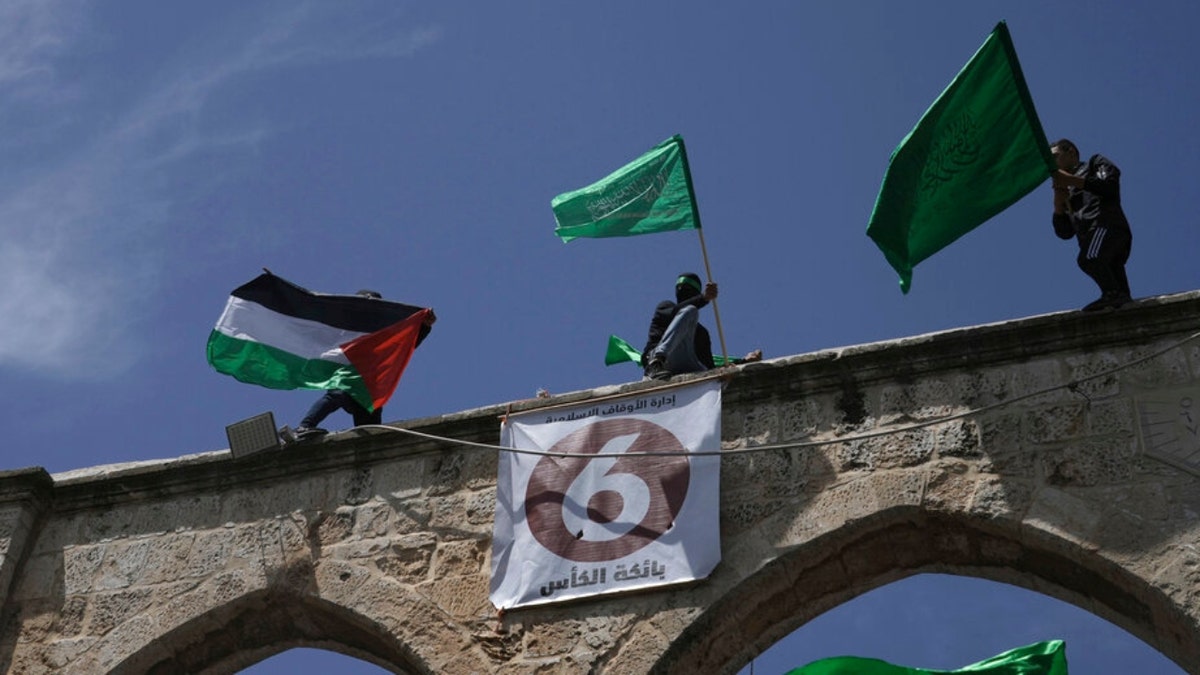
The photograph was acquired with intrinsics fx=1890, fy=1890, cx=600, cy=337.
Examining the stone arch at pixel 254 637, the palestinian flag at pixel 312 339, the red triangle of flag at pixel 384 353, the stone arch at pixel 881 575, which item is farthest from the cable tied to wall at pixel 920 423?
the palestinian flag at pixel 312 339

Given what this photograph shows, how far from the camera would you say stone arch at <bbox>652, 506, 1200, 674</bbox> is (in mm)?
8391

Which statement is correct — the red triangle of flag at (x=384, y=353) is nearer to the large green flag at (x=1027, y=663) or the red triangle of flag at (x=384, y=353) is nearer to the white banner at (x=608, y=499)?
the white banner at (x=608, y=499)


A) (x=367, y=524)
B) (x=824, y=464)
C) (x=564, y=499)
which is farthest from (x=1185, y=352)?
(x=367, y=524)

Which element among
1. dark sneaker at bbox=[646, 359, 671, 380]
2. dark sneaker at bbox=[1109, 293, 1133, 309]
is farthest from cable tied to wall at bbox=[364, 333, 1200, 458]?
dark sneaker at bbox=[1109, 293, 1133, 309]

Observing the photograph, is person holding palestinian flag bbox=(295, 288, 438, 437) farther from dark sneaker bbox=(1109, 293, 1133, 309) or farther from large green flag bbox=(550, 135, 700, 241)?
dark sneaker bbox=(1109, 293, 1133, 309)

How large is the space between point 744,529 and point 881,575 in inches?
27.0

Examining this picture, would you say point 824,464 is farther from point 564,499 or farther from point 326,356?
point 326,356

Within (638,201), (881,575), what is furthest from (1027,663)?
(638,201)

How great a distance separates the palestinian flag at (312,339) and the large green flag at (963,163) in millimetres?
2874

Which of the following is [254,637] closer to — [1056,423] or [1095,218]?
[1056,423]

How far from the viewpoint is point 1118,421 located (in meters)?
8.56

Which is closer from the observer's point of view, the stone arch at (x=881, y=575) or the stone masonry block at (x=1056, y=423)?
the stone arch at (x=881, y=575)

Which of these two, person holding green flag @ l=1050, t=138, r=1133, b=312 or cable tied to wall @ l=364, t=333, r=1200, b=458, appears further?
person holding green flag @ l=1050, t=138, r=1133, b=312

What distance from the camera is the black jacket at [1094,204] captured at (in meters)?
9.10
